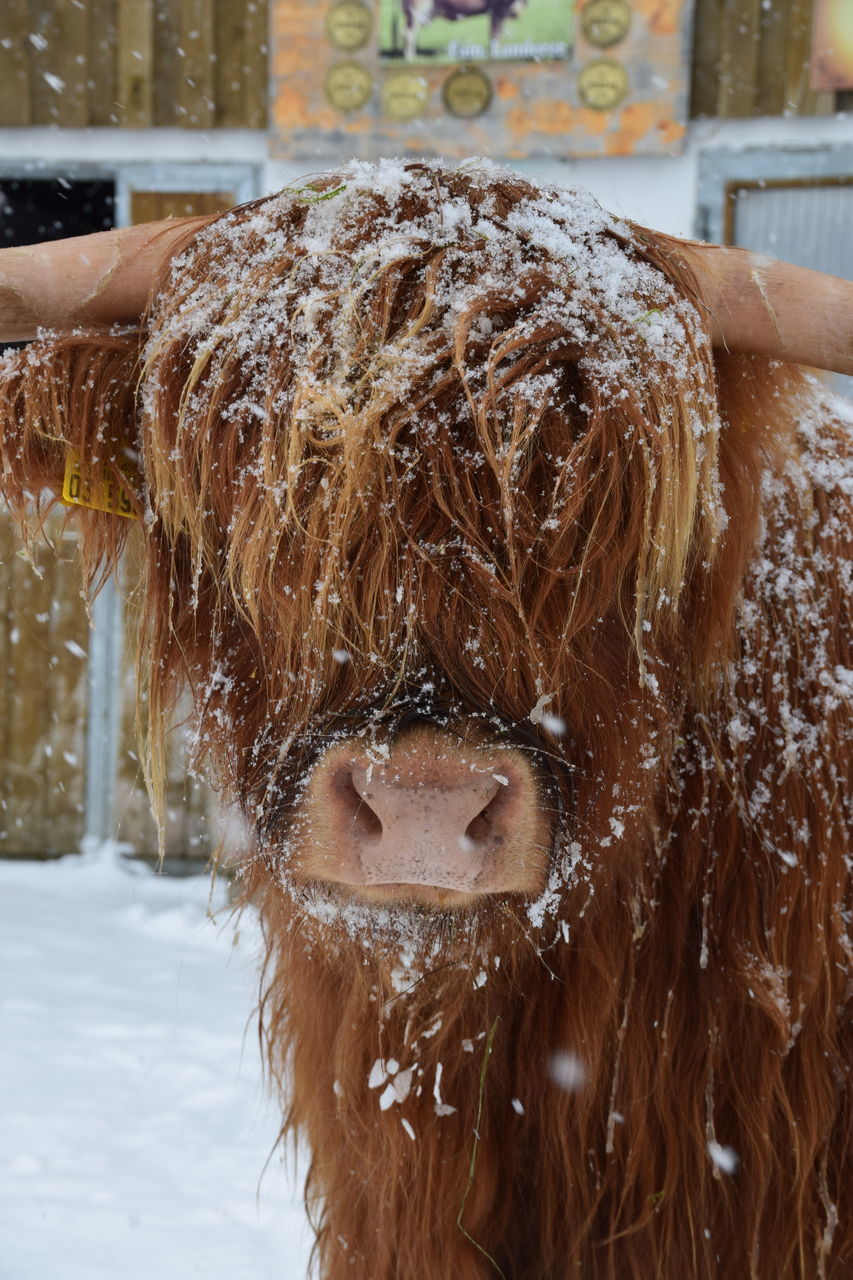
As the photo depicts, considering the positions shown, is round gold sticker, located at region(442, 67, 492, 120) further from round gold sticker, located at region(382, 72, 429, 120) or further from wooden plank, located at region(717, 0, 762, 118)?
wooden plank, located at region(717, 0, 762, 118)

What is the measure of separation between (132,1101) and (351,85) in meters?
3.14

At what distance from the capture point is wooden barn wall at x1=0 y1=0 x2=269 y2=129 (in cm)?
394

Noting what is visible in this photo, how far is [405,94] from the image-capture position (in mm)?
3617

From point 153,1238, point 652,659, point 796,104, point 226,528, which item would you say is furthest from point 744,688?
point 796,104

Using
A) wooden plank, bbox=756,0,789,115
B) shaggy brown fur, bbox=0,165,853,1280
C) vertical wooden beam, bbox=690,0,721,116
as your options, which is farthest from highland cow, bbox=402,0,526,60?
shaggy brown fur, bbox=0,165,853,1280

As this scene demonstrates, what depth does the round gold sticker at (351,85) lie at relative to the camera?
364cm

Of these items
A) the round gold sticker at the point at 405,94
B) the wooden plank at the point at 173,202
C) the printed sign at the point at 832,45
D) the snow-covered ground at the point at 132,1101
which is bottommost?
the snow-covered ground at the point at 132,1101

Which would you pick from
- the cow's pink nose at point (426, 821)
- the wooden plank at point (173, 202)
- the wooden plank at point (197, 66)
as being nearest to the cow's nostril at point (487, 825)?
the cow's pink nose at point (426, 821)

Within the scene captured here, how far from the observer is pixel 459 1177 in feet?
4.45

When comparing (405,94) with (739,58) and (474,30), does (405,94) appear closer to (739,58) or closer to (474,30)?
(474,30)

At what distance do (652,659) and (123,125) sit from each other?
145 inches

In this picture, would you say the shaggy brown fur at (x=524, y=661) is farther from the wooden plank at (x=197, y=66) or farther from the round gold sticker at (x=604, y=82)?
the wooden plank at (x=197, y=66)

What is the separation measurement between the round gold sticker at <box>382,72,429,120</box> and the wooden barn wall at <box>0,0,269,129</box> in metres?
0.55

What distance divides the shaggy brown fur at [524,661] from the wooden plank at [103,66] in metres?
3.23
